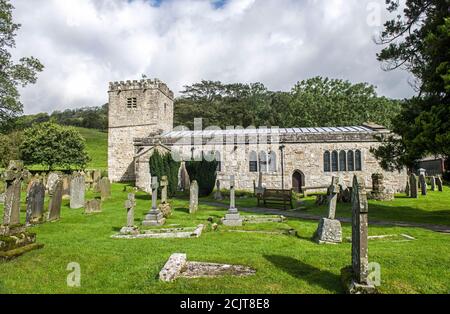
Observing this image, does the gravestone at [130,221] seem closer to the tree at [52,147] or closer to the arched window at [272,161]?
the arched window at [272,161]

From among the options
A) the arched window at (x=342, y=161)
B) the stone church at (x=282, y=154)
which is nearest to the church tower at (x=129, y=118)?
the stone church at (x=282, y=154)

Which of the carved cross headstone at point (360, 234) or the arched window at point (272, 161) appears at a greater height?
the arched window at point (272, 161)

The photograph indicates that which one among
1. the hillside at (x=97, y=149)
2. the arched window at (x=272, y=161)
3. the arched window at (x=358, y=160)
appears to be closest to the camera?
the arched window at (x=358, y=160)

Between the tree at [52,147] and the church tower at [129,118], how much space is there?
25.5 ft

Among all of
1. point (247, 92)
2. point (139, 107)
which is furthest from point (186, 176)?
point (247, 92)

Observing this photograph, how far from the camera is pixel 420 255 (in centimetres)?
674

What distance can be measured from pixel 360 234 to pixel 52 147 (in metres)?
38.2

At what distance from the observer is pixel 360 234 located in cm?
522

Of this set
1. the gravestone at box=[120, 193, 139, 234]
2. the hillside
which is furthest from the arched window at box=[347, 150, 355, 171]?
the hillside

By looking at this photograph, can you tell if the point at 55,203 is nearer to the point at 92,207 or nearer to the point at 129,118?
the point at 92,207

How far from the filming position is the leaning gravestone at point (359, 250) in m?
4.84

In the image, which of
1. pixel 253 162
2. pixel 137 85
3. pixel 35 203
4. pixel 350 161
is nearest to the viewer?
pixel 35 203

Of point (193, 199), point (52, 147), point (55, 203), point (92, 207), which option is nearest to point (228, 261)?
point (193, 199)
